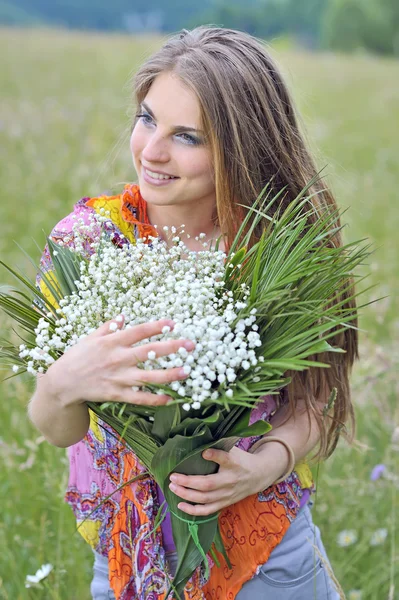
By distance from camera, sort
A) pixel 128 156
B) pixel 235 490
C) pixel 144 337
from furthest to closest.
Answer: pixel 128 156, pixel 235 490, pixel 144 337

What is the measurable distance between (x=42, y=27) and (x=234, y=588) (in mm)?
16843

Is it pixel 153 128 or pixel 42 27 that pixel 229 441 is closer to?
pixel 153 128

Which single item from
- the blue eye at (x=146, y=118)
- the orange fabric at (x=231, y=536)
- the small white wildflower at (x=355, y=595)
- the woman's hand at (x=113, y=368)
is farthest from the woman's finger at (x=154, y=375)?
the small white wildflower at (x=355, y=595)

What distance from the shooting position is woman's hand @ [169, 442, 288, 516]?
156 centimetres

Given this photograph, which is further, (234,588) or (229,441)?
(234,588)

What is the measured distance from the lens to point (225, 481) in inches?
63.7

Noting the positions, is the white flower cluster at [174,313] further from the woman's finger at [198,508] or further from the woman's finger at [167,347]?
the woman's finger at [198,508]

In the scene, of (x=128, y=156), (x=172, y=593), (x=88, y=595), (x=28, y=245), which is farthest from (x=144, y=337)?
(x=128, y=156)

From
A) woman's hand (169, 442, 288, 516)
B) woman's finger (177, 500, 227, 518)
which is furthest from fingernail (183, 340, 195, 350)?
woman's finger (177, 500, 227, 518)

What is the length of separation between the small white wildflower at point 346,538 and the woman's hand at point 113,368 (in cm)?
164

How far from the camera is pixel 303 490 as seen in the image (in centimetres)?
207

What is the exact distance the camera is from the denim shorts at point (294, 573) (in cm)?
188

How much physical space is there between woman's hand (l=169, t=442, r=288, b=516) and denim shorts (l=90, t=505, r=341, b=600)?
0.23 meters

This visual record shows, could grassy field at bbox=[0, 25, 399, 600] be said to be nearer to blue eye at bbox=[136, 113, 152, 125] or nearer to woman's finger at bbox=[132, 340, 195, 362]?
blue eye at bbox=[136, 113, 152, 125]
